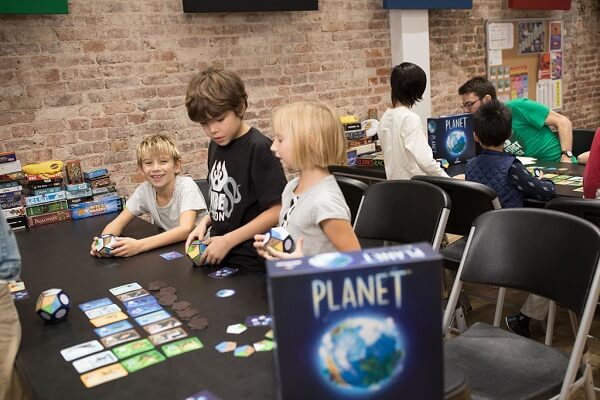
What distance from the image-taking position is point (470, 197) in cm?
273

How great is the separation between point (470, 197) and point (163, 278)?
4.98 feet

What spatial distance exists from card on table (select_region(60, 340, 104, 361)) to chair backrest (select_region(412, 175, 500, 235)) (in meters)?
1.83

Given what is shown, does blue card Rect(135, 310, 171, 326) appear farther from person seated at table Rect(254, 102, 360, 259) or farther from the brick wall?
the brick wall

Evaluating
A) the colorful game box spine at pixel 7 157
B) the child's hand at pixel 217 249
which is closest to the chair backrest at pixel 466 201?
the child's hand at pixel 217 249

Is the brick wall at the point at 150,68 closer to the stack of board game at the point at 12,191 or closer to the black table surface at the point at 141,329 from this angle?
the stack of board game at the point at 12,191

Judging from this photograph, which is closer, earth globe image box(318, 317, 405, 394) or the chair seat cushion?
earth globe image box(318, 317, 405, 394)

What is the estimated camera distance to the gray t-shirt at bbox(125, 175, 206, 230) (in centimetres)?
258

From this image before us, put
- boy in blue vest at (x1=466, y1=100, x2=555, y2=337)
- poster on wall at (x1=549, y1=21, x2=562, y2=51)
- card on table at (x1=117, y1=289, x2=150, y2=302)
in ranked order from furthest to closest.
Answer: poster on wall at (x1=549, y1=21, x2=562, y2=51) < boy in blue vest at (x1=466, y1=100, x2=555, y2=337) < card on table at (x1=117, y1=289, x2=150, y2=302)

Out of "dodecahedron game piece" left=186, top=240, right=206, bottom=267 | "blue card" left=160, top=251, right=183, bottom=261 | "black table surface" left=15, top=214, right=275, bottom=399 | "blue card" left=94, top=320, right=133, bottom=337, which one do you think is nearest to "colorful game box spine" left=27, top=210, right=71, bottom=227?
"black table surface" left=15, top=214, right=275, bottom=399

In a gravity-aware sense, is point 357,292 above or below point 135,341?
above

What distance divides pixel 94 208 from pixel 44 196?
26cm

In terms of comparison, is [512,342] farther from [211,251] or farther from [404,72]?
[404,72]

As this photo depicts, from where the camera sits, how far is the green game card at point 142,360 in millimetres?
1297

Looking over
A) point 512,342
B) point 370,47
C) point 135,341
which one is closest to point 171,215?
point 135,341
